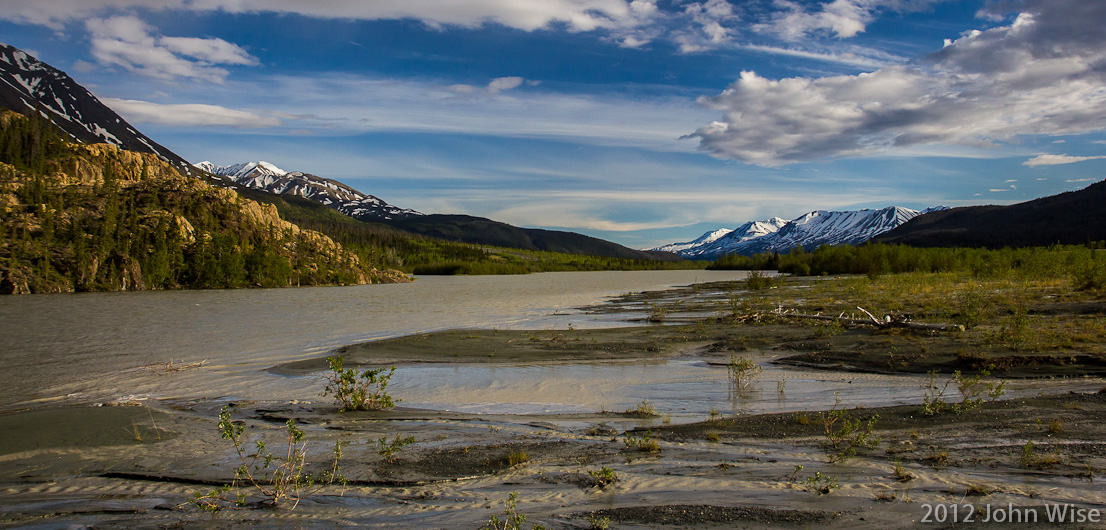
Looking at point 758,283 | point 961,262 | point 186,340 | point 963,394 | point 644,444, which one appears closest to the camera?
point 644,444

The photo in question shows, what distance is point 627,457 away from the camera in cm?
859

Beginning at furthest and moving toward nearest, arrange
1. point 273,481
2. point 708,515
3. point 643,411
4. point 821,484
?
point 643,411 < point 273,481 < point 821,484 < point 708,515

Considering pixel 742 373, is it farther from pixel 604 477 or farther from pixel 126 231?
pixel 126 231

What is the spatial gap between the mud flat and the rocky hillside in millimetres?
75728

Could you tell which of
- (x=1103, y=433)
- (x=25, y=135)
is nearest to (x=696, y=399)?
(x=1103, y=433)

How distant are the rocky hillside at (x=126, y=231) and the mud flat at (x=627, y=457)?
75.7m

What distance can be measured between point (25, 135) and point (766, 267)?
182 meters

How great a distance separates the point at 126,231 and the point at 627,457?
93036mm

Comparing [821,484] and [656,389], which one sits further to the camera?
[656,389]

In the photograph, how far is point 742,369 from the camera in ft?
47.0

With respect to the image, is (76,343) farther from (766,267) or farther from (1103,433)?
(766,267)

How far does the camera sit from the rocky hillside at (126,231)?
225 feet

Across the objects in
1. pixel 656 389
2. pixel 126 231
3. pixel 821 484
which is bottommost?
pixel 656 389

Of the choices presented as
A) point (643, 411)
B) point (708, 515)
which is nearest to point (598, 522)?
point (708, 515)
